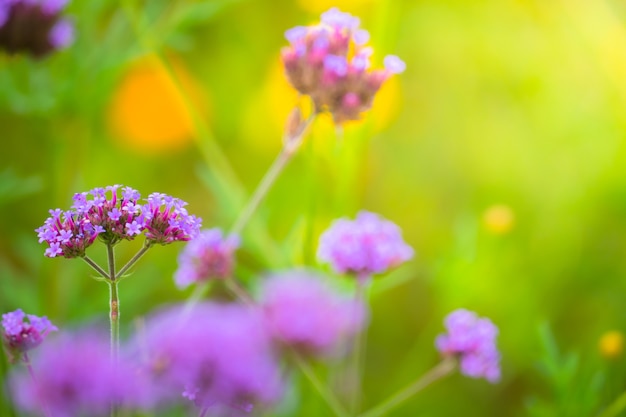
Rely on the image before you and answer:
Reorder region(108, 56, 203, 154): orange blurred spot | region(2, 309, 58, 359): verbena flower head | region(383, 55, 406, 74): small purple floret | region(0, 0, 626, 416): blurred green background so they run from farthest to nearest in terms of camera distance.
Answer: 1. region(108, 56, 203, 154): orange blurred spot
2. region(0, 0, 626, 416): blurred green background
3. region(383, 55, 406, 74): small purple floret
4. region(2, 309, 58, 359): verbena flower head

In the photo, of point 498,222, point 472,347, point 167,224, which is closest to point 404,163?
point 498,222

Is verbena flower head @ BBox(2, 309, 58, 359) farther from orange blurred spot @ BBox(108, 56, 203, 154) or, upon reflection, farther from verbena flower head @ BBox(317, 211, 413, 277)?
orange blurred spot @ BBox(108, 56, 203, 154)

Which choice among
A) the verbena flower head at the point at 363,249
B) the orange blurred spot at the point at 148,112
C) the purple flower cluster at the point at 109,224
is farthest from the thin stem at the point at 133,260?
the orange blurred spot at the point at 148,112

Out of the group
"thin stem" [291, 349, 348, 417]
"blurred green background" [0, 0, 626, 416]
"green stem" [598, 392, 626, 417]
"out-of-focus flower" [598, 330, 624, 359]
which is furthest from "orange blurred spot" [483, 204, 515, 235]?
"thin stem" [291, 349, 348, 417]

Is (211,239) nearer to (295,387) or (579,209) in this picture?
(295,387)

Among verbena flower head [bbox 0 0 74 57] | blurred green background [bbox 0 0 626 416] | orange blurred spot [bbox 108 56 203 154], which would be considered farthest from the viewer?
orange blurred spot [bbox 108 56 203 154]

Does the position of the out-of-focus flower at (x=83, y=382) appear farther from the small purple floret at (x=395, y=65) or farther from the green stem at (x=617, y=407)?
the green stem at (x=617, y=407)
